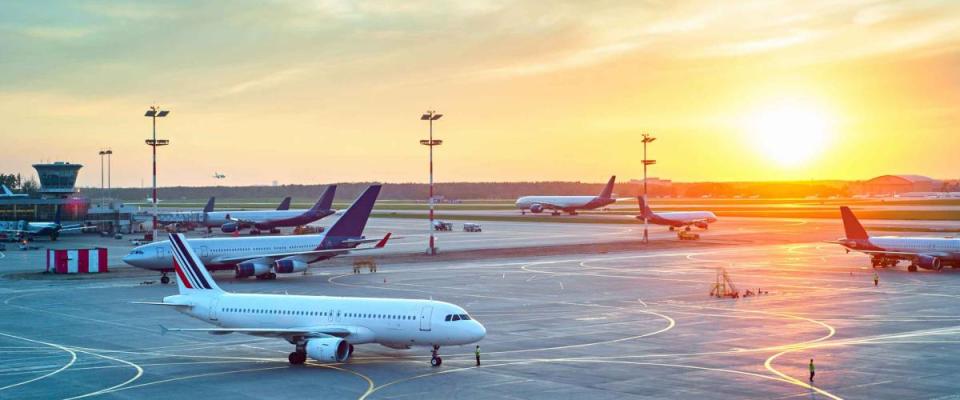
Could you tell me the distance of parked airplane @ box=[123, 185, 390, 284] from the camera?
80.6 metres

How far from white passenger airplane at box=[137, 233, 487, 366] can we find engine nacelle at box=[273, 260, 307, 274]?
3515 cm

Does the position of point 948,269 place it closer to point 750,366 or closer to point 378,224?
point 750,366

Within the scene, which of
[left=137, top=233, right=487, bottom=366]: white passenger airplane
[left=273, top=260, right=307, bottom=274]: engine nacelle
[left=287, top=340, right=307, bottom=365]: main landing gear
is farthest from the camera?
[left=273, top=260, right=307, bottom=274]: engine nacelle

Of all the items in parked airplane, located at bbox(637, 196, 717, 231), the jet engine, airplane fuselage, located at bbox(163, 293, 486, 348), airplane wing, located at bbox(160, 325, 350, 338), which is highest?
parked airplane, located at bbox(637, 196, 717, 231)

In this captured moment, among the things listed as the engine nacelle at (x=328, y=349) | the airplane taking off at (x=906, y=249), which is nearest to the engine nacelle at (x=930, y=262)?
the airplane taking off at (x=906, y=249)

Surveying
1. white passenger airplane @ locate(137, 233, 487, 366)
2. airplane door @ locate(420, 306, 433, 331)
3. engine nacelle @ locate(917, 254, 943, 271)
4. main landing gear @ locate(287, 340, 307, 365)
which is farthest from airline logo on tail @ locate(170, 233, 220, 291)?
engine nacelle @ locate(917, 254, 943, 271)

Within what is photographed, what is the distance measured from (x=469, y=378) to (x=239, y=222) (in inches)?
5042

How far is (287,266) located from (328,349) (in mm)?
42663

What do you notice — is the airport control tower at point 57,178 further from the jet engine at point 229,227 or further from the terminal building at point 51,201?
the jet engine at point 229,227

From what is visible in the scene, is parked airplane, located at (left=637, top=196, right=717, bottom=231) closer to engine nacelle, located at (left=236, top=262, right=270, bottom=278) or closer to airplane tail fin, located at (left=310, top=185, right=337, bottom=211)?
airplane tail fin, located at (left=310, top=185, right=337, bottom=211)

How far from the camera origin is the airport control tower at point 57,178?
173m

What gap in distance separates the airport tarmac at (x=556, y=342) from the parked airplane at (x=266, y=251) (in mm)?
1874

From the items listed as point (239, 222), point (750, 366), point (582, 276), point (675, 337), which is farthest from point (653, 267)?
point (239, 222)

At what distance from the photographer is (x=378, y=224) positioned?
186m
